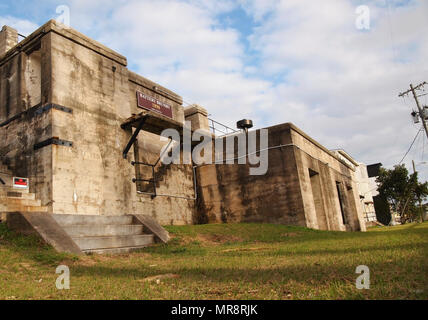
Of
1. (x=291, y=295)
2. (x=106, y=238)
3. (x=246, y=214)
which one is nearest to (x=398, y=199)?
(x=246, y=214)

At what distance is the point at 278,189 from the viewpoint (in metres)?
16.9

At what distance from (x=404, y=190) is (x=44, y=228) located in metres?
42.5

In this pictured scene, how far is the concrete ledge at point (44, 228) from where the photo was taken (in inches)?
306

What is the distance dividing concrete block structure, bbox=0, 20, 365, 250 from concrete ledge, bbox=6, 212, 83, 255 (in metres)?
2.15

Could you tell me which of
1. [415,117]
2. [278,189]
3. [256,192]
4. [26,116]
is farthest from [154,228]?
[415,117]

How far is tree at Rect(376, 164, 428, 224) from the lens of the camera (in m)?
39.6

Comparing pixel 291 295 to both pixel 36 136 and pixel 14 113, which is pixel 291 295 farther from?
pixel 14 113

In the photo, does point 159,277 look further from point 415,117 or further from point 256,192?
point 415,117

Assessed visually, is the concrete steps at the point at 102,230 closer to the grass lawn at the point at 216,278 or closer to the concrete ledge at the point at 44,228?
the concrete ledge at the point at 44,228

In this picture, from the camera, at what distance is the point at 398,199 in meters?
40.8

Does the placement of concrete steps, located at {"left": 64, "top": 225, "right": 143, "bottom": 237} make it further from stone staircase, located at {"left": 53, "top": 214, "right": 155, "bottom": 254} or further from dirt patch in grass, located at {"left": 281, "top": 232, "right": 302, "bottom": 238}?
dirt patch in grass, located at {"left": 281, "top": 232, "right": 302, "bottom": 238}

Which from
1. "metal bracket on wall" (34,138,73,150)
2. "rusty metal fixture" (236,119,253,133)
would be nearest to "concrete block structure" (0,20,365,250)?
"metal bracket on wall" (34,138,73,150)

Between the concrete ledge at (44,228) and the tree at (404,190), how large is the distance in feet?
132

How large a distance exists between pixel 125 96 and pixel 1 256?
32.2ft
